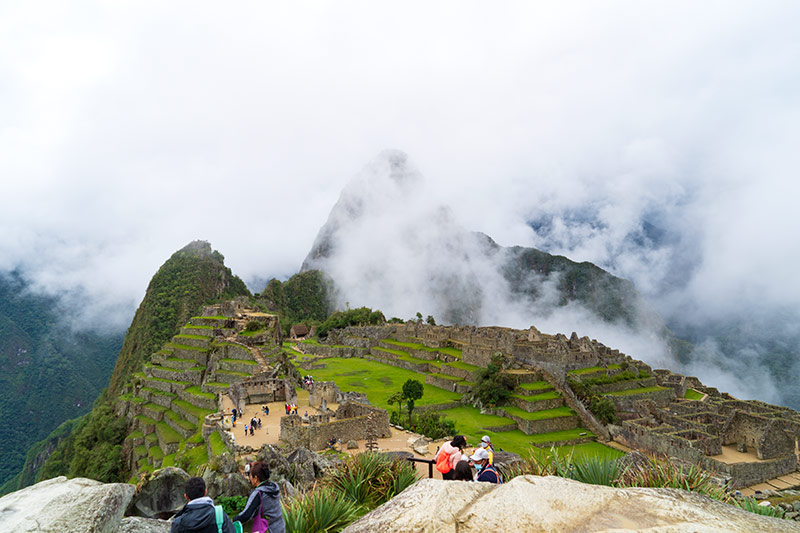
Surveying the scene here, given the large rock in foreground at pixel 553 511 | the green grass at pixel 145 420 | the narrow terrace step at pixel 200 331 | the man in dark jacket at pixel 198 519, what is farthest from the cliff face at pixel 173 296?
the large rock in foreground at pixel 553 511

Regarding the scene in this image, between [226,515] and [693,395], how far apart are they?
46.2 meters

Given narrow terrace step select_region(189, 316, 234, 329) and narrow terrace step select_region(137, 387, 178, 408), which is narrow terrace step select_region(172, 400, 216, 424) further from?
narrow terrace step select_region(189, 316, 234, 329)

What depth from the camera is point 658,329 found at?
4252 inches

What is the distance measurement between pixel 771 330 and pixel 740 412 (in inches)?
3108

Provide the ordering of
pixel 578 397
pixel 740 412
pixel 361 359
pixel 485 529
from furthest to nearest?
1. pixel 361 359
2. pixel 578 397
3. pixel 740 412
4. pixel 485 529

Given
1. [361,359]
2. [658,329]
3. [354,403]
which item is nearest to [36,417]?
[361,359]

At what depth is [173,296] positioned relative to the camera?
73625 millimetres

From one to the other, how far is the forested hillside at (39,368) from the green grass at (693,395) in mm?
82729

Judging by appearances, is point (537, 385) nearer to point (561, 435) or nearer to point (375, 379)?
point (561, 435)

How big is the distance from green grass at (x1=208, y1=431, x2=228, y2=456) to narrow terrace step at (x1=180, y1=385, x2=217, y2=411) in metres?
6.50

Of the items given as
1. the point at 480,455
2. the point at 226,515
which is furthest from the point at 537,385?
the point at 226,515

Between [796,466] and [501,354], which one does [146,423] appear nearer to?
[501,354]

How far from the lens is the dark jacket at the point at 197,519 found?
13.1 feet

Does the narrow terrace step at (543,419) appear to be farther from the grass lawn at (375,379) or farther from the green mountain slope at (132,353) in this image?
the green mountain slope at (132,353)
